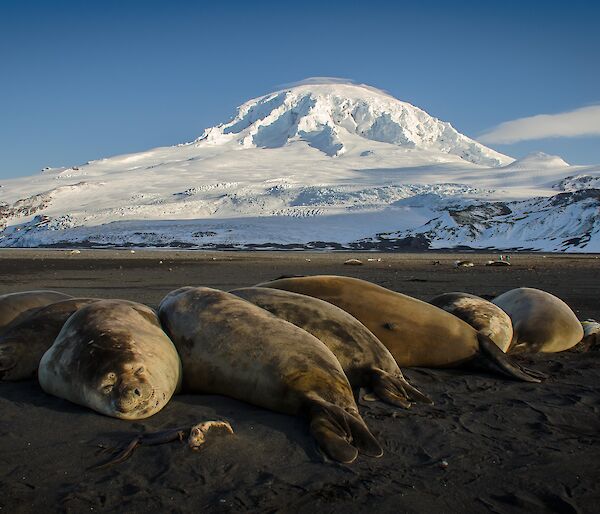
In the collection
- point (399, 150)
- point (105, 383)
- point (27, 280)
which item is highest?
point (399, 150)

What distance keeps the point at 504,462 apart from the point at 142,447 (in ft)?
6.08

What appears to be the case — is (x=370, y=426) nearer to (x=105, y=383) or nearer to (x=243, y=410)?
(x=243, y=410)

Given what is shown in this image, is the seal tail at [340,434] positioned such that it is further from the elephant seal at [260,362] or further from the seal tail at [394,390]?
the seal tail at [394,390]

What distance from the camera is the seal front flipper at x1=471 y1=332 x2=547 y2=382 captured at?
5149mm

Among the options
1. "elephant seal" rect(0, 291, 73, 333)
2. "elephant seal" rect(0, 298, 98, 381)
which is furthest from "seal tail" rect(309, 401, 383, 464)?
"elephant seal" rect(0, 291, 73, 333)

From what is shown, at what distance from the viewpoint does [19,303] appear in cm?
578

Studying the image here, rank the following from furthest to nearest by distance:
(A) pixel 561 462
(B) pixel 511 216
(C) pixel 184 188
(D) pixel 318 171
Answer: (D) pixel 318 171, (C) pixel 184 188, (B) pixel 511 216, (A) pixel 561 462

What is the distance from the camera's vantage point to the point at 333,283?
581cm

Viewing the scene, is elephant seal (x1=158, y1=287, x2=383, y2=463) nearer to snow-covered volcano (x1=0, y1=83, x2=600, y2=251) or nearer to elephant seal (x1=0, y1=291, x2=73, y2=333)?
elephant seal (x1=0, y1=291, x2=73, y2=333)

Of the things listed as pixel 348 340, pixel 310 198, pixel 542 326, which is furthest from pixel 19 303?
pixel 310 198

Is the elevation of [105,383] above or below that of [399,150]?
below

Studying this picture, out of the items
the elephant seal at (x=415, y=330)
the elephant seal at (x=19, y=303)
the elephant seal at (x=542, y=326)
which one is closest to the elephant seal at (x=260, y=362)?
the elephant seal at (x=415, y=330)

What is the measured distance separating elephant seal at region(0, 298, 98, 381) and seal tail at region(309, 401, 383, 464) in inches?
89.1

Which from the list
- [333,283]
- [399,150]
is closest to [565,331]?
[333,283]
